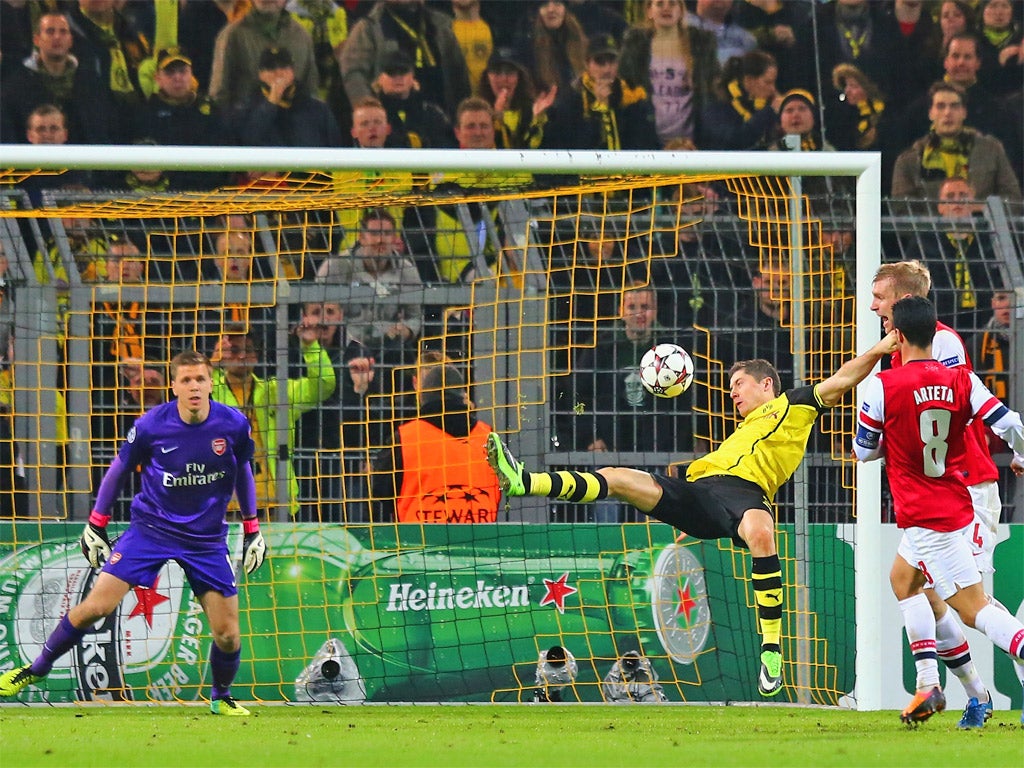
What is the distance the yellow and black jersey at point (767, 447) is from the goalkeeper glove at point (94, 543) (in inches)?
120

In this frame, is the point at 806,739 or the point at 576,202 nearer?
the point at 806,739

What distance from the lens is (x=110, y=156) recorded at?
754 cm

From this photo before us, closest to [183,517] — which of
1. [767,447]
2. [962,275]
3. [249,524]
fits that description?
[249,524]

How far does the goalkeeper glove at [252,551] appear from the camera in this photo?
7.32 metres

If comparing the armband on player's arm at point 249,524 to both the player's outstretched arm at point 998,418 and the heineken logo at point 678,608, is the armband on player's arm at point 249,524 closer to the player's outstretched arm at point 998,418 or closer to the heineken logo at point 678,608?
the heineken logo at point 678,608

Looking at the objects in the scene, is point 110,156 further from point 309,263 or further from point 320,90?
point 320,90

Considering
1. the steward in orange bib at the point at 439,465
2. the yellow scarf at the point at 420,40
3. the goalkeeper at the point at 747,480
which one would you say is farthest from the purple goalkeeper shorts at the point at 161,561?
the yellow scarf at the point at 420,40

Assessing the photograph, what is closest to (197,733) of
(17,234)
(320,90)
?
(17,234)

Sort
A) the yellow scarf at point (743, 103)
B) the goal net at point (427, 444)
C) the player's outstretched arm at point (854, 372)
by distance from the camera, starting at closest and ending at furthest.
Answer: the player's outstretched arm at point (854, 372) → the goal net at point (427, 444) → the yellow scarf at point (743, 103)

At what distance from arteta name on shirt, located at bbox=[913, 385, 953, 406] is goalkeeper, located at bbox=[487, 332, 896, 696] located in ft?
1.70

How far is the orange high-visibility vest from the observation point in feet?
28.0

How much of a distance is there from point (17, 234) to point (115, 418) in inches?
48.9

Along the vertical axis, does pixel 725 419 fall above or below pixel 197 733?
above

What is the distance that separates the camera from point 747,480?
7.45 meters
